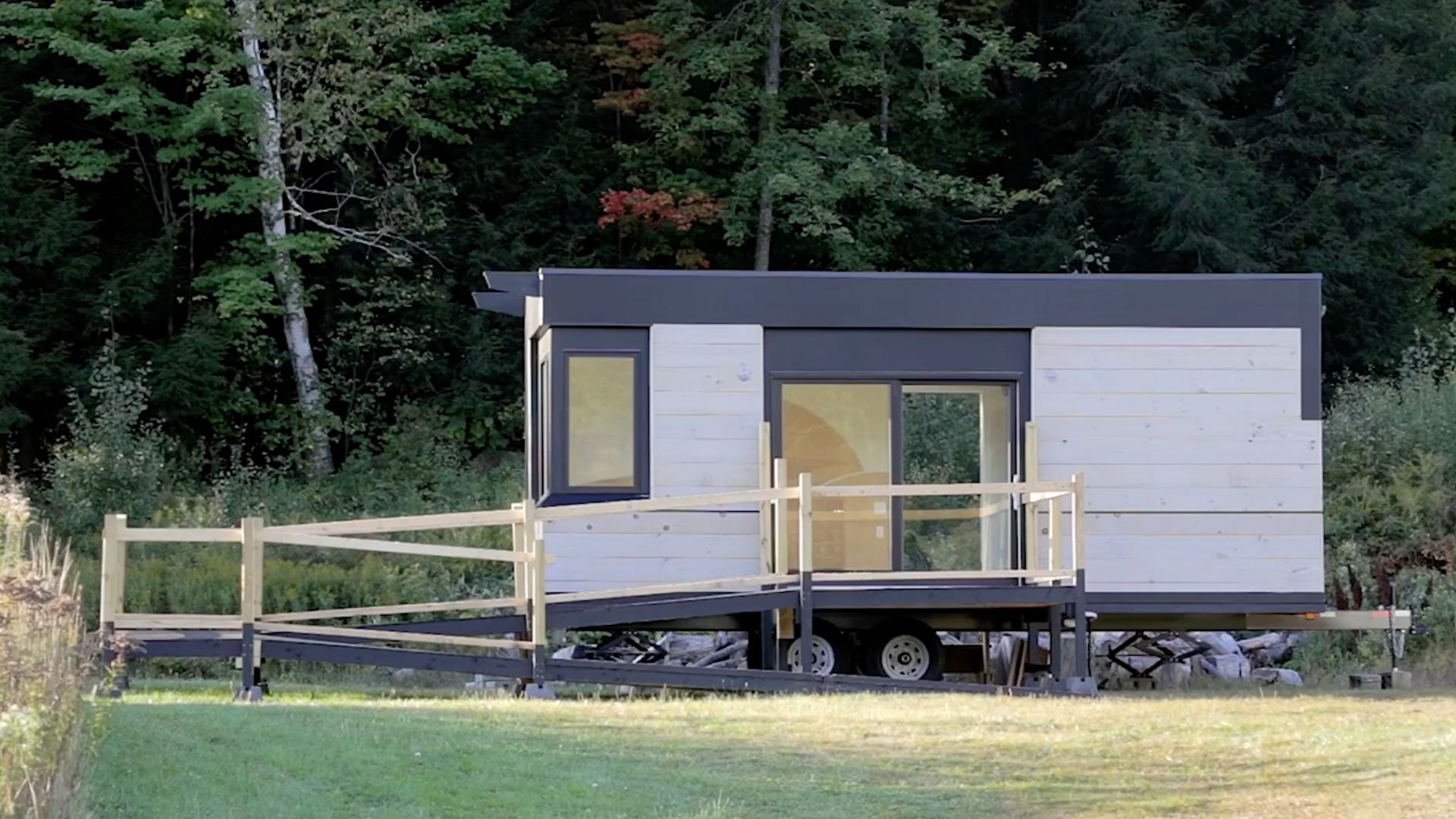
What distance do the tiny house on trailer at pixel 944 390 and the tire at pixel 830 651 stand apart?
2 cm

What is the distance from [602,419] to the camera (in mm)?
15859

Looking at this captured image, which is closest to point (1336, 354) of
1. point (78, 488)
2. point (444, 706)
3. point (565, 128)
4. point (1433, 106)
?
point (1433, 106)

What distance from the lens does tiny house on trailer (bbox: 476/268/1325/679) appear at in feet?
51.7

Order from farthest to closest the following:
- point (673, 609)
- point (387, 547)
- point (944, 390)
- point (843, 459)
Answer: point (944, 390)
point (843, 459)
point (673, 609)
point (387, 547)

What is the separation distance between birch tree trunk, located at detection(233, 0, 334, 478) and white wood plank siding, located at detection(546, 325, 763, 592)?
43.7ft

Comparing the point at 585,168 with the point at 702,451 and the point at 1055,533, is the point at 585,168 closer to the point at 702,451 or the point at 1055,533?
the point at 702,451

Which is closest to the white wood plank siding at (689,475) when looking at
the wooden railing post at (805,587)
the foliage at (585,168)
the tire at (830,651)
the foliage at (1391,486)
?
the tire at (830,651)

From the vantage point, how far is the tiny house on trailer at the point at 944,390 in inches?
620

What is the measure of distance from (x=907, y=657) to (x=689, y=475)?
222cm

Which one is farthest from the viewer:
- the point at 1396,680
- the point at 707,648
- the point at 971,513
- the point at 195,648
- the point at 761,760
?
the point at 707,648

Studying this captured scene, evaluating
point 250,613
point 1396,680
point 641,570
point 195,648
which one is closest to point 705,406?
point 641,570

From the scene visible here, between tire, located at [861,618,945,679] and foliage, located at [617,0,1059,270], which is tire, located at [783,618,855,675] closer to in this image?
tire, located at [861,618,945,679]

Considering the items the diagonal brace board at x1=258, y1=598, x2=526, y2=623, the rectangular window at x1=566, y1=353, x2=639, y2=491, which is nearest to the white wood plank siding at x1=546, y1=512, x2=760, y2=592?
the rectangular window at x1=566, y1=353, x2=639, y2=491

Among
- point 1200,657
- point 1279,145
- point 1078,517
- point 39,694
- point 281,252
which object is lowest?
point 1200,657
